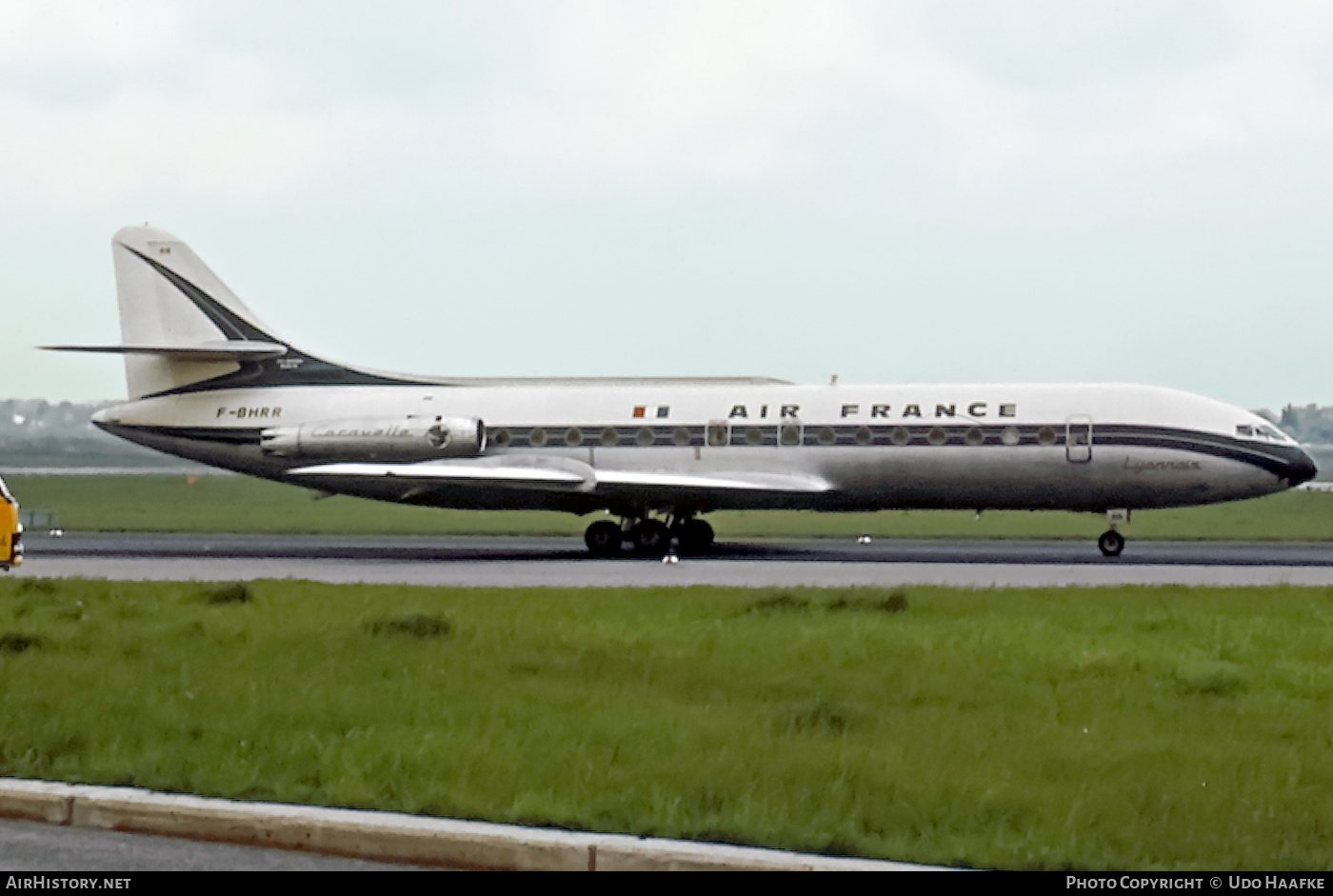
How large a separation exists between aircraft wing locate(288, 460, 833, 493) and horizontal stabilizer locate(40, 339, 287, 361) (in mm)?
4613

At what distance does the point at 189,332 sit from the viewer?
33.1 metres

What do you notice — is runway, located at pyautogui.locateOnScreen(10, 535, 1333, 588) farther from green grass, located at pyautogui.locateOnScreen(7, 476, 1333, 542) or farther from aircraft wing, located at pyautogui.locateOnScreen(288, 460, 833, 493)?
green grass, located at pyautogui.locateOnScreen(7, 476, 1333, 542)

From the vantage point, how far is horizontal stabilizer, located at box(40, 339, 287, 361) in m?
31.6

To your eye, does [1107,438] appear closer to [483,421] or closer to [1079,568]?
[1079,568]

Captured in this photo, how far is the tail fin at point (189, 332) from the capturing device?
3281cm

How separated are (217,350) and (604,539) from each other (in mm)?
10202

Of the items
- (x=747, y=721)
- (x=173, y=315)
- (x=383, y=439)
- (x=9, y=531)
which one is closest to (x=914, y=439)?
(x=383, y=439)

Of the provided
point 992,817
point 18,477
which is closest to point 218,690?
point 992,817

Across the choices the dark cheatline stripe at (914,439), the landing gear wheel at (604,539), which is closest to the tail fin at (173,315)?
the dark cheatline stripe at (914,439)

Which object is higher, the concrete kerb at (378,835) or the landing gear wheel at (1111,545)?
the landing gear wheel at (1111,545)

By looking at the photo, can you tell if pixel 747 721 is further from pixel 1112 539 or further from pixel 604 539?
pixel 604 539

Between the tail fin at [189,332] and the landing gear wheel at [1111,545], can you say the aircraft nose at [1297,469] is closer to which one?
the landing gear wheel at [1111,545]

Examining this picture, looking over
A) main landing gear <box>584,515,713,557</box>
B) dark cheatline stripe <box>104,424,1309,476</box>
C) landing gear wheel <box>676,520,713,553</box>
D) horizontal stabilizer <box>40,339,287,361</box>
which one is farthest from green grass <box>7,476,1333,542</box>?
horizontal stabilizer <box>40,339,287,361</box>

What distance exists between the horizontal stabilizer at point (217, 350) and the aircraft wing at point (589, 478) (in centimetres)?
461
